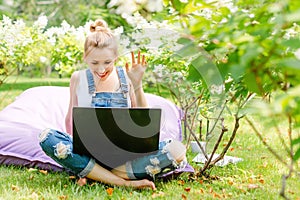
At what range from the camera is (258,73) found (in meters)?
1.29

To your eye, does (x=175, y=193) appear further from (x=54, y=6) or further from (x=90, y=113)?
(x=54, y=6)

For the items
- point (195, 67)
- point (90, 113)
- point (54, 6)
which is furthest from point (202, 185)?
point (54, 6)

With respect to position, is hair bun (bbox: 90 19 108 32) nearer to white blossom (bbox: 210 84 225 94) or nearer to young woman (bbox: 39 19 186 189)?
young woman (bbox: 39 19 186 189)

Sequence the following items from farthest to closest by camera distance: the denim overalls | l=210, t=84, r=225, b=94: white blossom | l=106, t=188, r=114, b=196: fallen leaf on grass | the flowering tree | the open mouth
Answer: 1. the open mouth
2. the denim overalls
3. l=106, t=188, r=114, b=196: fallen leaf on grass
4. l=210, t=84, r=225, b=94: white blossom
5. the flowering tree

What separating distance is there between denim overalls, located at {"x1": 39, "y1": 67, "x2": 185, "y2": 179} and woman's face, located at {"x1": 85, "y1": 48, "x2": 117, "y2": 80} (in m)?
0.08

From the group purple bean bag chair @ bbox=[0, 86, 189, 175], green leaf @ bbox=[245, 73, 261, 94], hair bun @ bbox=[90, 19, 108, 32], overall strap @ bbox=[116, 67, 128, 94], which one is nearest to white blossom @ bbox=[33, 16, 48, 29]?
purple bean bag chair @ bbox=[0, 86, 189, 175]

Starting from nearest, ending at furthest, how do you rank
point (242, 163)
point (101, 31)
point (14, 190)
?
point (14, 190)
point (101, 31)
point (242, 163)

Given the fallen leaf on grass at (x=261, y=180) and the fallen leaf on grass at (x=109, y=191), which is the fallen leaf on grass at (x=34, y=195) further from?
the fallen leaf on grass at (x=261, y=180)

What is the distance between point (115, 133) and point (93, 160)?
177 millimetres

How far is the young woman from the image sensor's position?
2584mm

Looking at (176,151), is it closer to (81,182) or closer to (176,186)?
(176,186)

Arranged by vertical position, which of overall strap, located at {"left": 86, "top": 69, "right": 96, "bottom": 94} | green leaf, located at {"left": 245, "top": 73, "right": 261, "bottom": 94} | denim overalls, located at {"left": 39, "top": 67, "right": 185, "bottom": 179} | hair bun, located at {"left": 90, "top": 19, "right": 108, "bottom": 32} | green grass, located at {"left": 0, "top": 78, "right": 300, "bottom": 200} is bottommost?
green grass, located at {"left": 0, "top": 78, "right": 300, "bottom": 200}

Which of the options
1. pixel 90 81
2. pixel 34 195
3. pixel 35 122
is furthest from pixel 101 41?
pixel 35 122

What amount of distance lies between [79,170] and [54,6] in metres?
10.2
